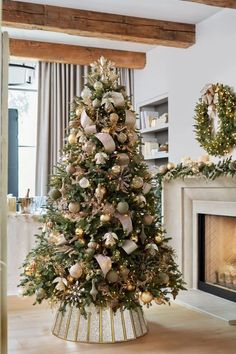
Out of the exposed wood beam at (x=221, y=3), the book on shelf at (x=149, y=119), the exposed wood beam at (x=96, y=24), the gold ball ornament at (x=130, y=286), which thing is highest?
the exposed wood beam at (x=96, y=24)

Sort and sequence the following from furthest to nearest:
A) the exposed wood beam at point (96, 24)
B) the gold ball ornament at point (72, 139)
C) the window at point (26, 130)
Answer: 1. the window at point (26, 130)
2. the exposed wood beam at point (96, 24)
3. the gold ball ornament at point (72, 139)

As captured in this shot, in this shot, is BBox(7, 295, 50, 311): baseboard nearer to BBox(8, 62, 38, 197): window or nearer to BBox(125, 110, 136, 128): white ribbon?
BBox(125, 110, 136, 128): white ribbon

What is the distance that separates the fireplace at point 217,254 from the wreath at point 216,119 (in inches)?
27.4

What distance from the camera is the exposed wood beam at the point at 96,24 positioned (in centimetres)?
475

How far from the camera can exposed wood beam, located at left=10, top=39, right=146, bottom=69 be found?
233 inches

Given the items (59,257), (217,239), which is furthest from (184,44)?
(59,257)

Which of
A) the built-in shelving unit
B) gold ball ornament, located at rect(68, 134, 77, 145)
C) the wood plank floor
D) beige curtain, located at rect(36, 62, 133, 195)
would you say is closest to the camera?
the wood plank floor

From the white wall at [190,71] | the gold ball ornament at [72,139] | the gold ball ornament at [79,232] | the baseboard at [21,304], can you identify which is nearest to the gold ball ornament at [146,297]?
the gold ball ornament at [79,232]

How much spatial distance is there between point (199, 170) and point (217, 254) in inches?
36.6

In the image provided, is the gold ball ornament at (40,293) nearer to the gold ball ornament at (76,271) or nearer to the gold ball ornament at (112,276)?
the gold ball ornament at (76,271)

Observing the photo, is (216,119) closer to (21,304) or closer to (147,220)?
(147,220)

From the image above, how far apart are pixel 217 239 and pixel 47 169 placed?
2486 mm

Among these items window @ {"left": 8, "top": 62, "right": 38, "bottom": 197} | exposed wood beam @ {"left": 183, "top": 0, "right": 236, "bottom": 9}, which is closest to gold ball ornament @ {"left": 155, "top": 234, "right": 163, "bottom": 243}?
exposed wood beam @ {"left": 183, "top": 0, "right": 236, "bottom": 9}

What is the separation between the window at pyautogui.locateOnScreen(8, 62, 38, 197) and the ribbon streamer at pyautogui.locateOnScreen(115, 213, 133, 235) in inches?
138
